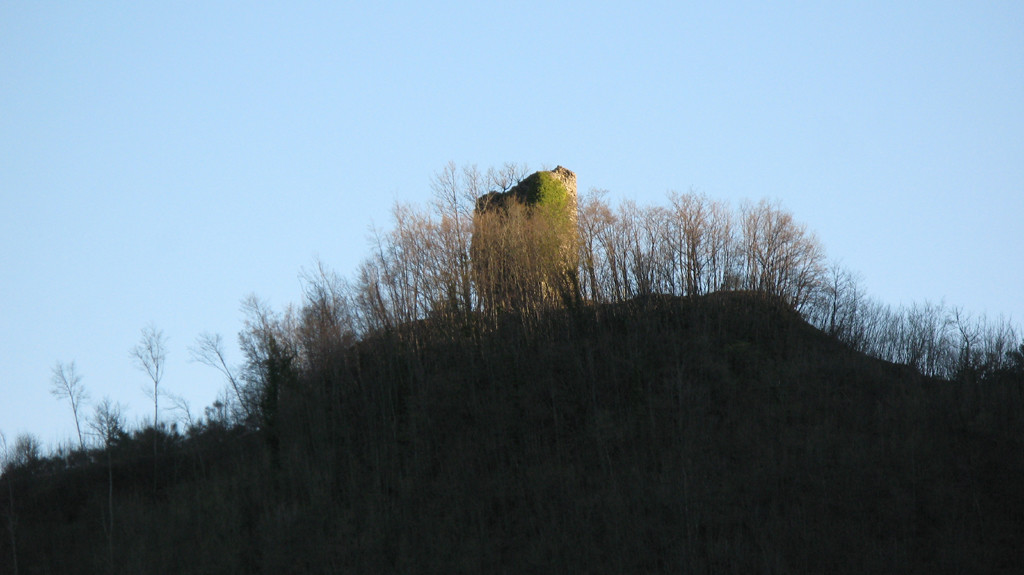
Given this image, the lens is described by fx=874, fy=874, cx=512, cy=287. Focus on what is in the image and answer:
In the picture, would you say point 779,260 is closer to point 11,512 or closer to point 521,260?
point 521,260

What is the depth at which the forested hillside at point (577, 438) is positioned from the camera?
2742 cm

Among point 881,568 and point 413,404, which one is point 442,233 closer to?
point 413,404

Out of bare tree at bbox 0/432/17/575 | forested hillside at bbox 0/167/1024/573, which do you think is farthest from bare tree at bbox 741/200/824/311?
bare tree at bbox 0/432/17/575

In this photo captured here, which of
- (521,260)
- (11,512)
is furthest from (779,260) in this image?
(11,512)

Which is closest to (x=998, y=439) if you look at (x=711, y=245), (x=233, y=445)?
(x=711, y=245)

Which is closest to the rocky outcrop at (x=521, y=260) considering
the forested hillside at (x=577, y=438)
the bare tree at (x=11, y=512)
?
the forested hillside at (x=577, y=438)

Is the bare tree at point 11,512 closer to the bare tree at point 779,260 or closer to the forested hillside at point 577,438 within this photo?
the forested hillside at point 577,438

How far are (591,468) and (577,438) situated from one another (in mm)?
2099

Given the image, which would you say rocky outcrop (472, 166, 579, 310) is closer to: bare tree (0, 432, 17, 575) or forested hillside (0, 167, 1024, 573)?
forested hillside (0, 167, 1024, 573)

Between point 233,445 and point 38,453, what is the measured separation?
44.5 ft

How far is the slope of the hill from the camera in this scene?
26.7 meters

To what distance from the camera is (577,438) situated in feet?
113

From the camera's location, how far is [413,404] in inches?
1502

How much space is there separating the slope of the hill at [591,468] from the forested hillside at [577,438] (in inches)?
4.0
